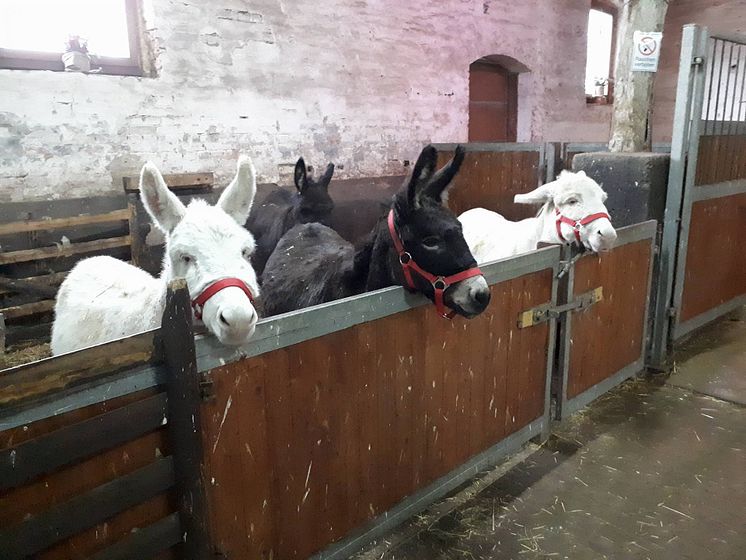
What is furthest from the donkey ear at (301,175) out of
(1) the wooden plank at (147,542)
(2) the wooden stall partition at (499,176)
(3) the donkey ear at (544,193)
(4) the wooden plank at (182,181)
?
(1) the wooden plank at (147,542)

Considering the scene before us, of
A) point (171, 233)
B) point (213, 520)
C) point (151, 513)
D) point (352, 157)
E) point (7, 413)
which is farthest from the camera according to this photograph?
point (352, 157)

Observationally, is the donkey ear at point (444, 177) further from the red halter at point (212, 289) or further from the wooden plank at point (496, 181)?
the wooden plank at point (496, 181)

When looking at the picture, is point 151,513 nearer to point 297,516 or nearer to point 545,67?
point 297,516

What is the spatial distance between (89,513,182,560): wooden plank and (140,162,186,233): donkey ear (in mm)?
1178

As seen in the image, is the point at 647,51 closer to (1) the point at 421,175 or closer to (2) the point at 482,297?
(1) the point at 421,175

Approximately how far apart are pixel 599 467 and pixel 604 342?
3.66 feet

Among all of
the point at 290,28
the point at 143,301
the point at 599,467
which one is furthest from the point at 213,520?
the point at 290,28

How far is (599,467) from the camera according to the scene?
3.54 metres

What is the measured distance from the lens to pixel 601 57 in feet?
40.4

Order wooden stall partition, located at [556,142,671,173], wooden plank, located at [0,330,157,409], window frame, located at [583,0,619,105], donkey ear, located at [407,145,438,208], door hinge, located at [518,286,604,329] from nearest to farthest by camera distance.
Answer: wooden plank, located at [0,330,157,409] < donkey ear, located at [407,145,438,208] < door hinge, located at [518,286,604,329] < wooden stall partition, located at [556,142,671,173] < window frame, located at [583,0,619,105]

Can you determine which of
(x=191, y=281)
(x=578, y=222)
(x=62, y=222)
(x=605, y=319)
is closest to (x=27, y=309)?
(x=62, y=222)

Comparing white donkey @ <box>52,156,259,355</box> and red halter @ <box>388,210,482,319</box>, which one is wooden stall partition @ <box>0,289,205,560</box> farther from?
red halter @ <box>388,210,482,319</box>

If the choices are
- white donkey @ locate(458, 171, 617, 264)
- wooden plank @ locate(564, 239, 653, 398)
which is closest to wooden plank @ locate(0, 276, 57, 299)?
white donkey @ locate(458, 171, 617, 264)

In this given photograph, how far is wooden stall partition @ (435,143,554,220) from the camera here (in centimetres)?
757
